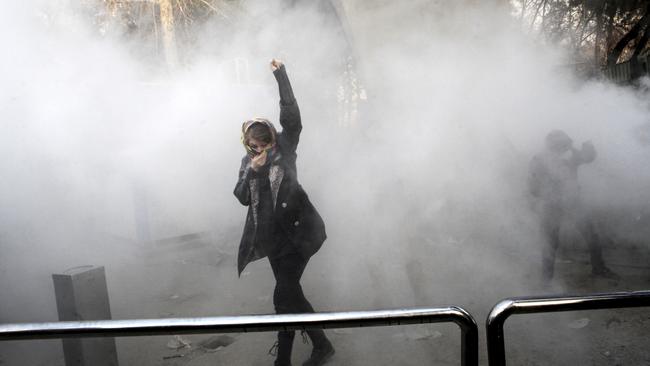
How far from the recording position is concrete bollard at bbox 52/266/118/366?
7.70 ft

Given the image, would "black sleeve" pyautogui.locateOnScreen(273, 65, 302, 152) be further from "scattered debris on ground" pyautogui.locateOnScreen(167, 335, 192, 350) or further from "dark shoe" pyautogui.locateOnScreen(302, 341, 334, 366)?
"scattered debris on ground" pyautogui.locateOnScreen(167, 335, 192, 350)

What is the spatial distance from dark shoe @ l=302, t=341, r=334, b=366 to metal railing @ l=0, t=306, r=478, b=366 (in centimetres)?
155

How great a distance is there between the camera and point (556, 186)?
3697 mm

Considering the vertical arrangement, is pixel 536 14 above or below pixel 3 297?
above

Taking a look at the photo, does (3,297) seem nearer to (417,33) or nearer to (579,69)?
(417,33)

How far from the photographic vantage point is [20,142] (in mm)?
3977

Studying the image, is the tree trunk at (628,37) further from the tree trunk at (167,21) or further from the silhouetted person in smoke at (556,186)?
the tree trunk at (167,21)

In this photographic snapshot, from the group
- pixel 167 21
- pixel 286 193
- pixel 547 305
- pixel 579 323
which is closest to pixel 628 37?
pixel 579 323

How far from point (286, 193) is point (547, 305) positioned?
5.02 ft

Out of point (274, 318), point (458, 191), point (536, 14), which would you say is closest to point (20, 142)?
point (274, 318)

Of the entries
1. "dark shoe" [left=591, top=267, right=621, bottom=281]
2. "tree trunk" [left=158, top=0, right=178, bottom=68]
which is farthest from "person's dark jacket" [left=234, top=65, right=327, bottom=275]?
"tree trunk" [left=158, top=0, right=178, bottom=68]

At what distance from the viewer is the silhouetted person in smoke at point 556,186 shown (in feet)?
12.0

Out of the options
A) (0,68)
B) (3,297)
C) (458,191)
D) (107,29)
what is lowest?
(3,297)

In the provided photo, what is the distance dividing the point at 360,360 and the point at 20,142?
12.0 feet
